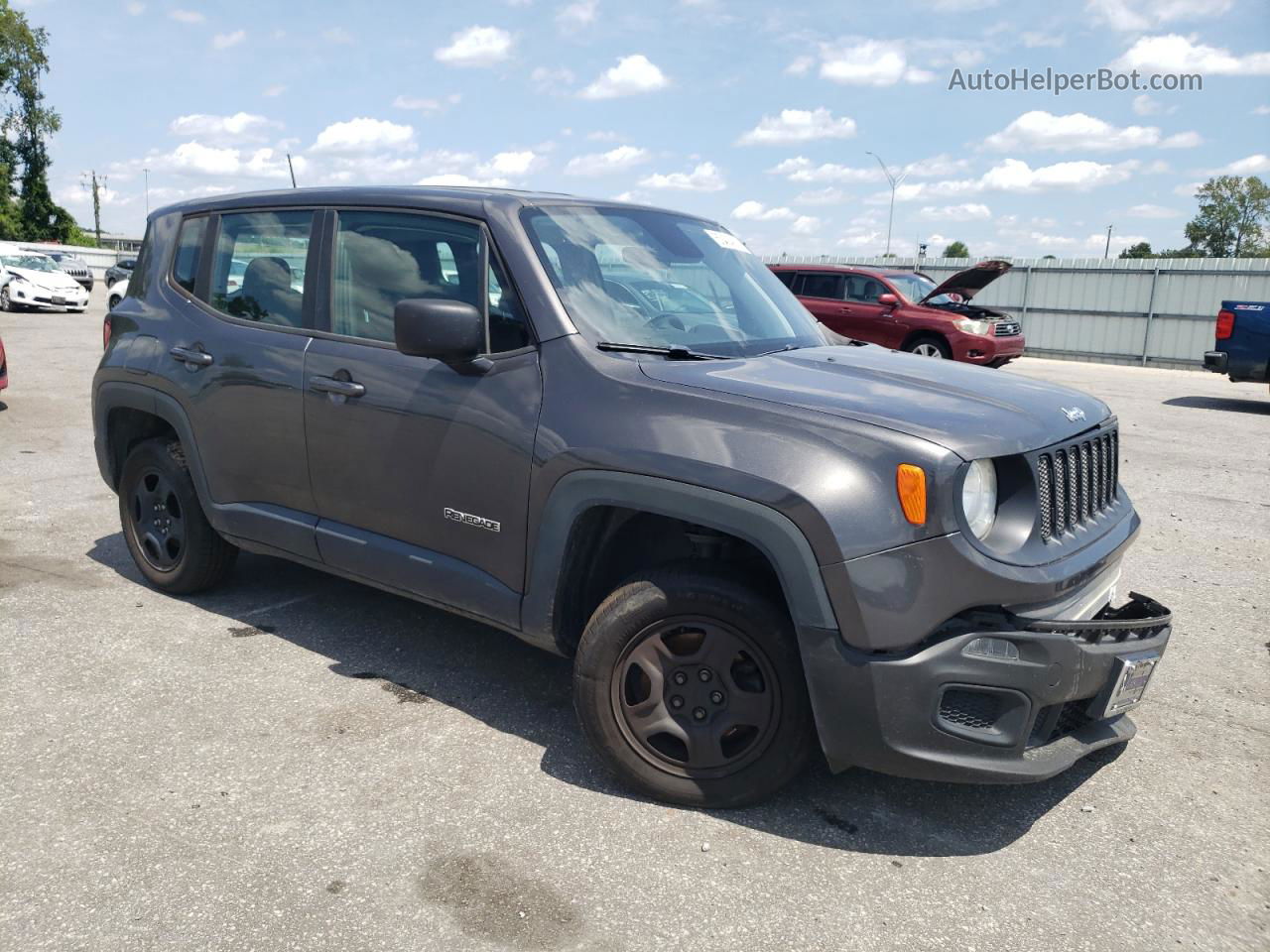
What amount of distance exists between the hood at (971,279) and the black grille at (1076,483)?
35.4 ft

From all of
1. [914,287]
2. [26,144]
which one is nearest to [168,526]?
[914,287]

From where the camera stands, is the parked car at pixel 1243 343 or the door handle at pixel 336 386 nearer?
the door handle at pixel 336 386

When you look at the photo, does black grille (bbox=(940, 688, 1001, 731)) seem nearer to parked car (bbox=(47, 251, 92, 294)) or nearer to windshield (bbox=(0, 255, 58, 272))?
windshield (bbox=(0, 255, 58, 272))

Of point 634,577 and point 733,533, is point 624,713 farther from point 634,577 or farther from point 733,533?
point 733,533

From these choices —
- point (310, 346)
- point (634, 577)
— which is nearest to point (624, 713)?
point (634, 577)

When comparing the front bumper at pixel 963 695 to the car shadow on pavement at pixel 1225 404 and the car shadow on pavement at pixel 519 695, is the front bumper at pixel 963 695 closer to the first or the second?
the car shadow on pavement at pixel 519 695

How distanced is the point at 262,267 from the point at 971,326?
1324cm

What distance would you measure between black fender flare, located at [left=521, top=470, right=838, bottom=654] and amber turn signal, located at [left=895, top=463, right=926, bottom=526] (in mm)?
273

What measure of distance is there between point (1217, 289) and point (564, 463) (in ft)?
79.5

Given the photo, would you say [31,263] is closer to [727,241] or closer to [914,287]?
[914,287]

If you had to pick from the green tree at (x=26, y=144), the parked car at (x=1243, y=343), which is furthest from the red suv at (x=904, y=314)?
the green tree at (x=26, y=144)

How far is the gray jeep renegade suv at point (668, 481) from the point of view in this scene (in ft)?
8.99

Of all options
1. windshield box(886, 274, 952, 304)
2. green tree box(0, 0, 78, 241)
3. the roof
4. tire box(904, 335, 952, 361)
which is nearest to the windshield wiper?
the roof

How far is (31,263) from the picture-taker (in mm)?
24281
